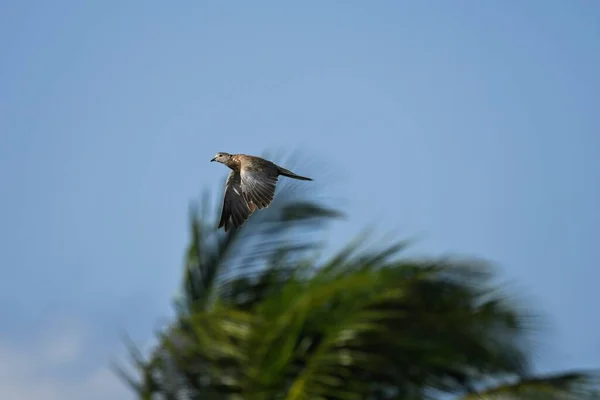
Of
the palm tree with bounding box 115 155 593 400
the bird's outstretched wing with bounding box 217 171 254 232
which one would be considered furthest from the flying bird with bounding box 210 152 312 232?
the palm tree with bounding box 115 155 593 400

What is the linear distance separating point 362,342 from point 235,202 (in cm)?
839

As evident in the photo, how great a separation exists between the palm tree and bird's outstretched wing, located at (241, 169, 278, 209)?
6.51 metres

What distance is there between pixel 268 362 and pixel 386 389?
640 millimetres

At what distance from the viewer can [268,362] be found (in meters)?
5.72

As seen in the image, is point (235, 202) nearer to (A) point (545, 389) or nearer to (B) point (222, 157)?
(B) point (222, 157)

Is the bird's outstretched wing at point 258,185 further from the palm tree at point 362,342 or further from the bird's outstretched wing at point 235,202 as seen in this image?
the palm tree at point 362,342

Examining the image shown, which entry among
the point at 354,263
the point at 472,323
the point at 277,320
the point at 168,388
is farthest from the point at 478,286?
the point at 168,388

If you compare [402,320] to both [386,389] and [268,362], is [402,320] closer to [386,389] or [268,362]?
[386,389]

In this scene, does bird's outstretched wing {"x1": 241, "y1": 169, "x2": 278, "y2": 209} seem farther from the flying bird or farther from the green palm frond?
the green palm frond

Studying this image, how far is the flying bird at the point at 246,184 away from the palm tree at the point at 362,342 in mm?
6295

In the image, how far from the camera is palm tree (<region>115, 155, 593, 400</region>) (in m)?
5.66

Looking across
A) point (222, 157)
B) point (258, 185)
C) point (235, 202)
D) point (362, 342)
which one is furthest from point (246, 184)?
point (362, 342)

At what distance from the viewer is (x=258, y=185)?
13.9 metres

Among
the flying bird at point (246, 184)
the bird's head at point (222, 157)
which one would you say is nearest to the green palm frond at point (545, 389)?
the flying bird at point (246, 184)
